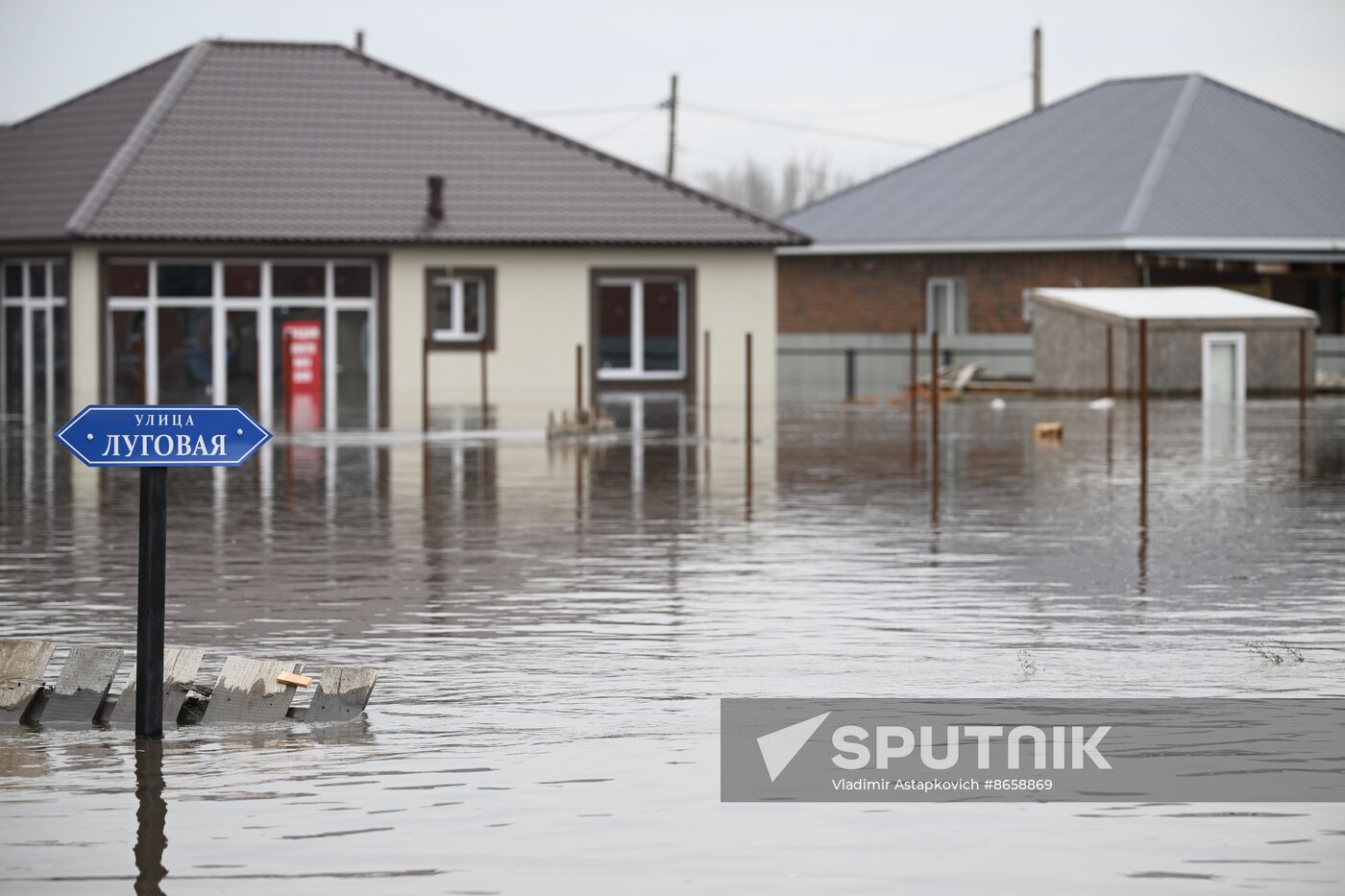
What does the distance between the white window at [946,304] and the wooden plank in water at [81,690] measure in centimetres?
4645

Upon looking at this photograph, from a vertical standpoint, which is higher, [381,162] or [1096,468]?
[381,162]

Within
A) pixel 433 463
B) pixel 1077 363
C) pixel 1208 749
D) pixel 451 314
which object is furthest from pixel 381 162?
pixel 1208 749

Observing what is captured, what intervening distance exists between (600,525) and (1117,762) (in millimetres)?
10059

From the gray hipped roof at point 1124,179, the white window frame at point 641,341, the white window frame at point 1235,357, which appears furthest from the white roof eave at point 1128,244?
the white window frame at point 1235,357

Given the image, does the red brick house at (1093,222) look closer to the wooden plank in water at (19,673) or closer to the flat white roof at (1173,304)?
the flat white roof at (1173,304)

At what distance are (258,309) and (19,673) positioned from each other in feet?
121

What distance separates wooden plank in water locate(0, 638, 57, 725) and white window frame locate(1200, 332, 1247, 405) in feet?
122

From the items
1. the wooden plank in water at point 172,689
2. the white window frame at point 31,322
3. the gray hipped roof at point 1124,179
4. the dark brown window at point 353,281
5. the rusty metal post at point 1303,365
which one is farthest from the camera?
the gray hipped roof at point 1124,179

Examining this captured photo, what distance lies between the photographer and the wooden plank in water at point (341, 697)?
928 cm

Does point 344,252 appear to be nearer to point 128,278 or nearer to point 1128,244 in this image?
point 128,278

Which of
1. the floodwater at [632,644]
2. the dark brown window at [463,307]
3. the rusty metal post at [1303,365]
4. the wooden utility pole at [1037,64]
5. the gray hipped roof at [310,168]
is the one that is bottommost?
the floodwater at [632,644]

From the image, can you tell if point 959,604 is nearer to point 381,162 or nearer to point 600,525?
point 600,525

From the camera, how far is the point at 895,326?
56.5 meters

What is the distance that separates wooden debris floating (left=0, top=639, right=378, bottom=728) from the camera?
9289mm
